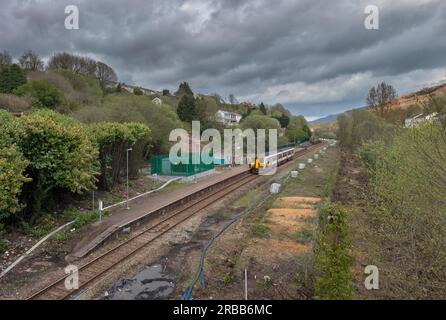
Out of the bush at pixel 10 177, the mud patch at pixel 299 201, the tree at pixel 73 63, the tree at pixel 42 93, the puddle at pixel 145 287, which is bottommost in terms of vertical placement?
the puddle at pixel 145 287

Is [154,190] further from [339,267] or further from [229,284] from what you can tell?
[339,267]

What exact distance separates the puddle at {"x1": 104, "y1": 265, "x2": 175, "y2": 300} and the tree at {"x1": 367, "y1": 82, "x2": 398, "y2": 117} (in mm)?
50667

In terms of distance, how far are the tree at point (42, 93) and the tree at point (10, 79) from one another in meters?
4.27

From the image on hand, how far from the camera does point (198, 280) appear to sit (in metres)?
10.1

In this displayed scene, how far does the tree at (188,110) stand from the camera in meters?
63.1

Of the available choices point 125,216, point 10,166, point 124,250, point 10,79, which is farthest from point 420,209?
point 10,79

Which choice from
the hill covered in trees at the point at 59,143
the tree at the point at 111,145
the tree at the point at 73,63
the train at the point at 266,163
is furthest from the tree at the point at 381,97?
the tree at the point at 73,63

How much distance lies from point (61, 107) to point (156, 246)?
28.3 meters

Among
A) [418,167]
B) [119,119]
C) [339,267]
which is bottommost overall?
[339,267]

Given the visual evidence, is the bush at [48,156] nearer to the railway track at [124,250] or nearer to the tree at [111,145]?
the railway track at [124,250]

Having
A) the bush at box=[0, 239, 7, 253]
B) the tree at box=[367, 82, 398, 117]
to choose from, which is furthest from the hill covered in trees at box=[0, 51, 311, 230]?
the tree at box=[367, 82, 398, 117]

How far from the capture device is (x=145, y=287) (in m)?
9.91
